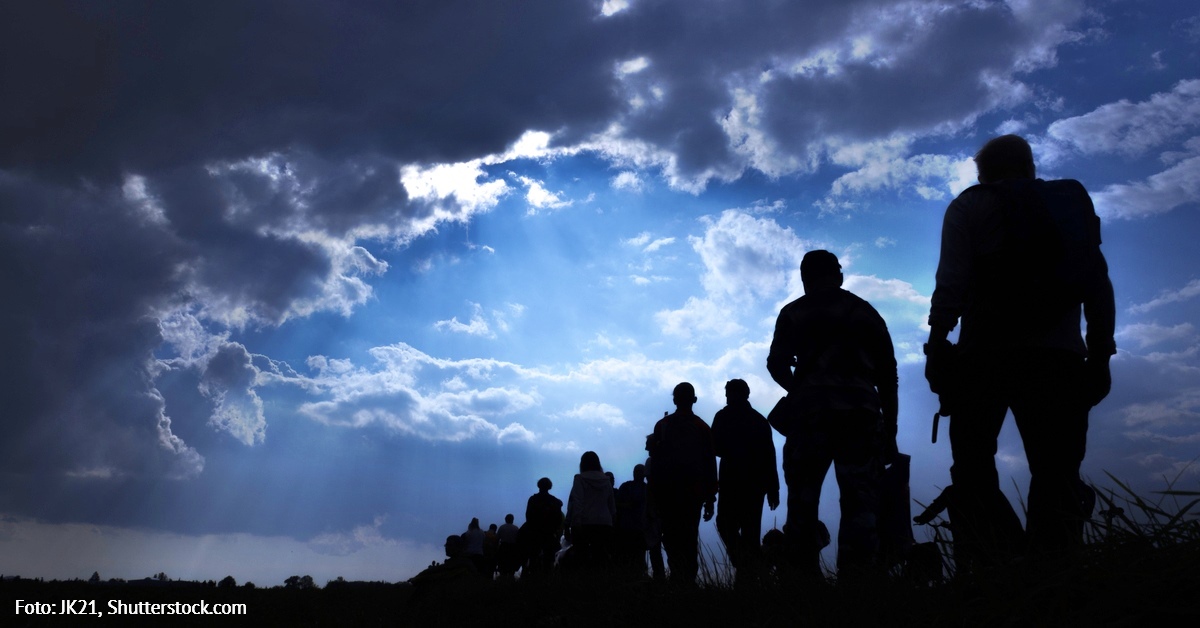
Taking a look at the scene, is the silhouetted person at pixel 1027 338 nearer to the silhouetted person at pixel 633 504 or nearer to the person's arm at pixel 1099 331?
the person's arm at pixel 1099 331

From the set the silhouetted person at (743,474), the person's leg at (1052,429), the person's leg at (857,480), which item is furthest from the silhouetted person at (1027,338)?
the silhouetted person at (743,474)

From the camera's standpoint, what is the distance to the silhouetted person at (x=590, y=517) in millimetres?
7895

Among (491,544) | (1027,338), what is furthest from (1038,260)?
(491,544)

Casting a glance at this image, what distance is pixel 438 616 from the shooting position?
207 inches

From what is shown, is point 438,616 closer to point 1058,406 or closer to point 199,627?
point 199,627

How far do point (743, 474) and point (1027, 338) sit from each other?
13.8 ft

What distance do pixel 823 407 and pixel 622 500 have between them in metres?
5.96

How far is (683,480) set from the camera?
22.7 feet

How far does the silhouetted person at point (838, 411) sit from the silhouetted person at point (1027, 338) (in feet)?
2.57

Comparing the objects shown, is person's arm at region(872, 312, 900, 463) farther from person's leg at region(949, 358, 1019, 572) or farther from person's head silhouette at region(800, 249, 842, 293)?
person's leg at region(949, 358, 1019, 572)

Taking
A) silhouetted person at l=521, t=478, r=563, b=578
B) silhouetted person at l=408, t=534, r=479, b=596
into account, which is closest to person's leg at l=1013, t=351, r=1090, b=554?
silhouetted person at l=408, t=534, r=479, b=596

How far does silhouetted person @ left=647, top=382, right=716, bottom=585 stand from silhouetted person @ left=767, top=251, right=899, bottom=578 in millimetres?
2664

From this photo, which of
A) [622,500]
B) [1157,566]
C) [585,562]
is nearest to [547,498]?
[622,500]

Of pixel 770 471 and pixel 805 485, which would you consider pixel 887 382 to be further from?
pixel 770 471
